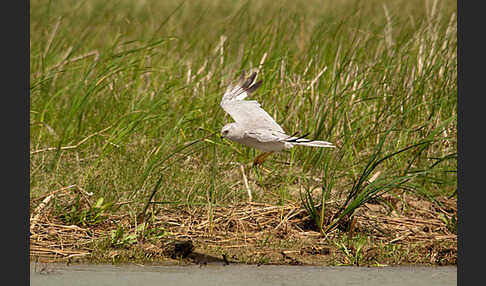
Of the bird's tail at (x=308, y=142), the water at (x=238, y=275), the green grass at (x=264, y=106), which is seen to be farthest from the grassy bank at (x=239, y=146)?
the bird's tail at (x=308, y=142)

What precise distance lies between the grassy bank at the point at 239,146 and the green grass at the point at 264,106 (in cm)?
2

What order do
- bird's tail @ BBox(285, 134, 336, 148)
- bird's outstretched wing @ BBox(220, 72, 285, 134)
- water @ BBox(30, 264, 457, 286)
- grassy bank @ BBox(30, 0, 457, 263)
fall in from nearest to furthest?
water @ BBox(30, 264, 457, 286) → bird's tail @ BBox(285, 134, 336, 148) → bird's outstretched wing @ BBox(220, 72, 285, 134) → grassy bank @ BBox(30, 0, 457, 263)

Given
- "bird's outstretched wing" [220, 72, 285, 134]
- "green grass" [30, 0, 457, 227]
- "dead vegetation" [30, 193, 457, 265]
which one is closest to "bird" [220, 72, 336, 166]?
"bird's outstretched wing" [220, 72, 285, 134]

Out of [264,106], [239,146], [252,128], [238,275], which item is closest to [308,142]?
[252,128]

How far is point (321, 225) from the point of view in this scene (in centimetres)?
441

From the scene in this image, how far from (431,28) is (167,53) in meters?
2.64

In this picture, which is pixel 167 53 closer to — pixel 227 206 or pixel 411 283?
pixel 227 206

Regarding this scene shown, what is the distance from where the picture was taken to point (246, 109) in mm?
4641

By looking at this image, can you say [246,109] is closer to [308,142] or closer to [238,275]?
[308,142]

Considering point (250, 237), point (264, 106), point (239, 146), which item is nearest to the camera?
point (250, 237)

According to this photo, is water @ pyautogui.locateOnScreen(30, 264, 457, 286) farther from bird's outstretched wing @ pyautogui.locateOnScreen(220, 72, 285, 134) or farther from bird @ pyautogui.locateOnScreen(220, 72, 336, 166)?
bird's outstretched wing @ pyautogui.locateOnScreen(220, 72, 285, 134)

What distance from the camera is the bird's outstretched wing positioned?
4367 millimetres

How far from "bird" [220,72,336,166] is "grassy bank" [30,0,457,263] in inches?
14.6

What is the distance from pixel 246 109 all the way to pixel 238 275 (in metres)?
1.32
